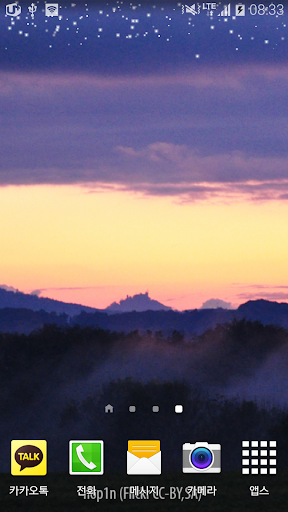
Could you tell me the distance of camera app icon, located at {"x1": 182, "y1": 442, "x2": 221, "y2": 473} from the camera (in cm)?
1079

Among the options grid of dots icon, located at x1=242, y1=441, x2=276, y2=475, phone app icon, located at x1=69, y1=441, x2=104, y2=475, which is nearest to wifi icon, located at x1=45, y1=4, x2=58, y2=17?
phone app icon, located at x1=69, y1=441, x2=104, y2=475

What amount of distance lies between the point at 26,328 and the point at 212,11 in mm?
10393

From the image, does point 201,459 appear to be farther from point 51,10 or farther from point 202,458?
point 51,10

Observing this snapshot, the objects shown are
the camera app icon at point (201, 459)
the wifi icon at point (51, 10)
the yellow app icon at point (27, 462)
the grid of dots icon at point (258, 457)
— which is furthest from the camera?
the wifi icon at point (51, 10)

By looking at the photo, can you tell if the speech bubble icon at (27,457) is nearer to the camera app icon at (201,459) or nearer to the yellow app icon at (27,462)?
the yellow app icon at (27,462)

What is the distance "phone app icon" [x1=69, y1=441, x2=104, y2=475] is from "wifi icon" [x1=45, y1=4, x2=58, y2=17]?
7045 mm

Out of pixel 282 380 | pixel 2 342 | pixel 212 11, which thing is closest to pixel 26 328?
pixel 2 342

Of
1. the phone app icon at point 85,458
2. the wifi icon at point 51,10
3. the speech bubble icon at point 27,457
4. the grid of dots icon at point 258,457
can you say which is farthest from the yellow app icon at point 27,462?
the wifi icon at point 51,10

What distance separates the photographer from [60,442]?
445 inches

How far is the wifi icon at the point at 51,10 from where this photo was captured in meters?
11.8

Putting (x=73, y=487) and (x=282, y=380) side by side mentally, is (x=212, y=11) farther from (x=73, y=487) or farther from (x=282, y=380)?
(x=282, y=380)

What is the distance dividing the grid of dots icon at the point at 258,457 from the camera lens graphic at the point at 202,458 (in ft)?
1.74

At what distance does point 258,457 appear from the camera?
10.7 metres

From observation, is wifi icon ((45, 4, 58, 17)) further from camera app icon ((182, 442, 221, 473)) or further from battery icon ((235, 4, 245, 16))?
camera app icon ((182, 442, 221, 473))
